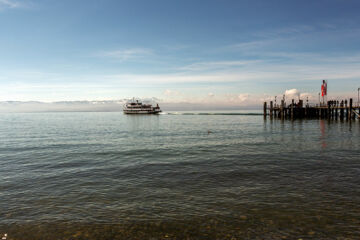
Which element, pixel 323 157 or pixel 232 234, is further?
pixel 323 157

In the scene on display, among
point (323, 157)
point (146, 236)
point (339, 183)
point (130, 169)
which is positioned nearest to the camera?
point (146, 236)

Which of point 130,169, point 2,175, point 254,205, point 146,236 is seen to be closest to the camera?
point 146,236

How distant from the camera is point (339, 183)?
11.4 m

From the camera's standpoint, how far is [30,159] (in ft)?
62.3

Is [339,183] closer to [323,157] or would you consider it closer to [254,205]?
[254,205]

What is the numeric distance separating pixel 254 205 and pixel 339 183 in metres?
5.64

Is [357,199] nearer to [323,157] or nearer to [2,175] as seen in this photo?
[323,157]

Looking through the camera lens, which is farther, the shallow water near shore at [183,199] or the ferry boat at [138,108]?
the ferry boat at [138,108]

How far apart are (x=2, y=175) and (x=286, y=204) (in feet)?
53.3

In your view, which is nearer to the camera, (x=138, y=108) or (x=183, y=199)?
(x=183, y=199)

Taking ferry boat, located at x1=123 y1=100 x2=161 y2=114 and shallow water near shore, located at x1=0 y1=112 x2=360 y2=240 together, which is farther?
ferry boat, located at x1=123 y1=100 x2=161 y2=114

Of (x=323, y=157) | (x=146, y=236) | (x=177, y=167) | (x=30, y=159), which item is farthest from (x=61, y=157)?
(x=323, y=157)

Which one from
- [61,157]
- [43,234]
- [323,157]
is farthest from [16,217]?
[323,157]

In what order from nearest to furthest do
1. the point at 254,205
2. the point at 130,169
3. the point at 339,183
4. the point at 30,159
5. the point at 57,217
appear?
the point at 57,217, the point at 254,205, the point at 339,183, the point at 130,169, the point at 30,159
